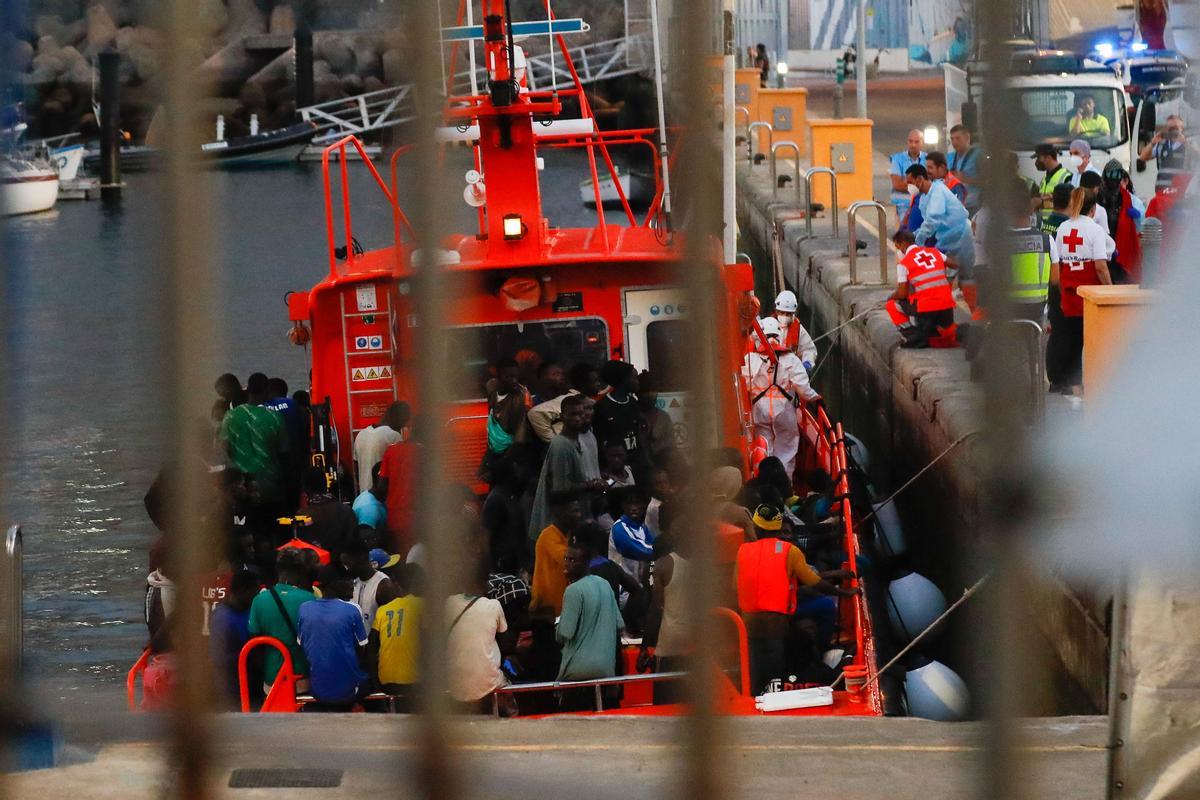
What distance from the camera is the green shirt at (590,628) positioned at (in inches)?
232

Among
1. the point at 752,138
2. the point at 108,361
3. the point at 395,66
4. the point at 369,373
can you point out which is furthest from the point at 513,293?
the point at 752,138

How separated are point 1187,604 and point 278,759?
0.91m

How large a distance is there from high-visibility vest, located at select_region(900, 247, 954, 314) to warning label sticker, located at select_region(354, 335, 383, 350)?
157 inches

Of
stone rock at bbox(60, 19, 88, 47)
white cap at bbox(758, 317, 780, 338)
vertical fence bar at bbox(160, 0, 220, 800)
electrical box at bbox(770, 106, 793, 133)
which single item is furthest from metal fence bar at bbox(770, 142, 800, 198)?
vertical fence bar at bbox(160, 0, 220, 800)

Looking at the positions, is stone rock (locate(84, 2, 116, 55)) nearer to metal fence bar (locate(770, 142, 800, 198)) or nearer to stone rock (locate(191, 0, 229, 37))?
stone rock (locate(191, 0, 229, 37))

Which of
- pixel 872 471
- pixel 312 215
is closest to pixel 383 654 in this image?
pixel 872 471

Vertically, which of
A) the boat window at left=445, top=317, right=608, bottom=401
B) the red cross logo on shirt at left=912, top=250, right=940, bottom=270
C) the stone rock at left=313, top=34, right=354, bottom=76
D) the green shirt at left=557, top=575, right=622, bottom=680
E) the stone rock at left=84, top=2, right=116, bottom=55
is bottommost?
the green shirt at left=557, top=575, right=622, bottom=680

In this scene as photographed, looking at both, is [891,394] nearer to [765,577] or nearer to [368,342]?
[368,342]

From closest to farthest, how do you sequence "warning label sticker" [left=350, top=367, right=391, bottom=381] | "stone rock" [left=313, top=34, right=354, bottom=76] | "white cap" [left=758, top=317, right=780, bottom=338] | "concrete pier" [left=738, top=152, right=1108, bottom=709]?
"stone rock" [left=313, top=34, right=354, bottom=76], "concrete pier" [left=738, top=152, right=1108, bottom=709], "warning label sticker" [left=350, top=367, right=391, bottom=381], "white cap" [left=758, top=317, right=780, bottom=338]

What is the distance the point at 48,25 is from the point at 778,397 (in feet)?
27.5

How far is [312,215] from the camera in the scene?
103ft

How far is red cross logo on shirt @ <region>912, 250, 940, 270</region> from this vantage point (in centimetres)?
1088

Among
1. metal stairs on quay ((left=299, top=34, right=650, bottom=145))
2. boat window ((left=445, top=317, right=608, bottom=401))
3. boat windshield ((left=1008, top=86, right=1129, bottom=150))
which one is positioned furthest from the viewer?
metal stairs on quay ((left=299, top=34, right=650, bottom=145))

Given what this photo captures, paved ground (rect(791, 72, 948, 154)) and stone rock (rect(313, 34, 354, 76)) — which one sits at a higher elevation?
paved ground (rect(791, 72, 948, 154))
